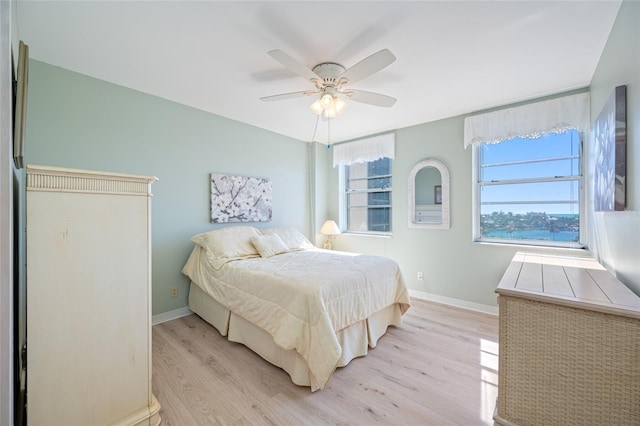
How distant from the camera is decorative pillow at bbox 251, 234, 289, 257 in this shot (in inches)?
123

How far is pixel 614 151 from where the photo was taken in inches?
62.1

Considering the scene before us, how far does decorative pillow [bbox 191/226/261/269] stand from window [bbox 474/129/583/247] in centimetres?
293

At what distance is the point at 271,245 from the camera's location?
3.22 m

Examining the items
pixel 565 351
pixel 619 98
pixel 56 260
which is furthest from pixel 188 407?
pixel 619 98

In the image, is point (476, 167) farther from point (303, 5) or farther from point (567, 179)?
point (303, 5)

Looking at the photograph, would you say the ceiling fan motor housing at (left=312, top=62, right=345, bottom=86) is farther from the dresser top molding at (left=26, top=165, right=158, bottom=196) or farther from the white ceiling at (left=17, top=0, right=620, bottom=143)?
the dresser top molding at (left=26, top=165, right=158, bottom=196)

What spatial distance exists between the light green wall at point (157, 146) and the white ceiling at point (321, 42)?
212 millimetres

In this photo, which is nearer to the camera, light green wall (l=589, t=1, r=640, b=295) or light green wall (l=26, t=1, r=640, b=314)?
light green wall (l=589, t=1, r=640, b=295)

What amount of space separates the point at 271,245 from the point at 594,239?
325 cm

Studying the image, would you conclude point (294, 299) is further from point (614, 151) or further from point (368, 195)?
point (368, 195)

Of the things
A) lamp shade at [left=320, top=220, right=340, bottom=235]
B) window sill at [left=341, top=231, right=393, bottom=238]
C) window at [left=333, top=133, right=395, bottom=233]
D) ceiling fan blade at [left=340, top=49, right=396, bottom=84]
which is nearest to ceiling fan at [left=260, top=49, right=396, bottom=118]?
ceiling fan blade at [left=340, top=49, right=396, bottom=84]

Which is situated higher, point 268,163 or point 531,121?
point 531,121

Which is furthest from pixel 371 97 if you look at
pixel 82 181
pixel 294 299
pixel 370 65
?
pixel 82 181

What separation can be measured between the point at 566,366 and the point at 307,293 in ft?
4.69
